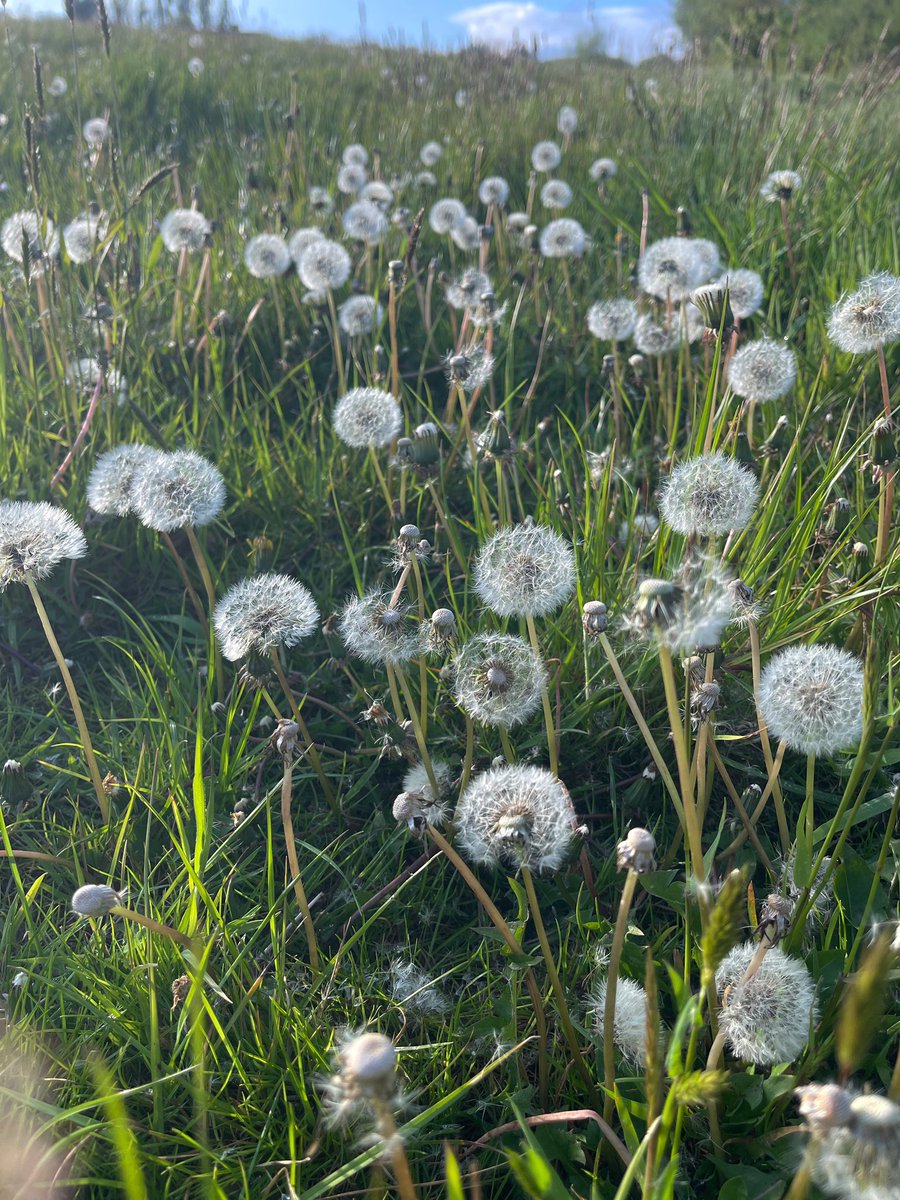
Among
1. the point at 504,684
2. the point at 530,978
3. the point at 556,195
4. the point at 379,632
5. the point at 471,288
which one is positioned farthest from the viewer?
the point at 556,195

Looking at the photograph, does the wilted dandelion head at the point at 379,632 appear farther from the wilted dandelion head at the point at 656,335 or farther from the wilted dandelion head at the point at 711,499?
the wilted dandelion head at the point at 656,335

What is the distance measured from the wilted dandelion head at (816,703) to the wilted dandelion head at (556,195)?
3554mm

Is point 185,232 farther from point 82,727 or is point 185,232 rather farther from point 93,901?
point 93,901

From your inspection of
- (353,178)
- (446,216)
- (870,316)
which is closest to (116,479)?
(870,316)

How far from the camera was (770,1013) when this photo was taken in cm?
126

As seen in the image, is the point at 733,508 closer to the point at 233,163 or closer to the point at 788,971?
the point at 788,971

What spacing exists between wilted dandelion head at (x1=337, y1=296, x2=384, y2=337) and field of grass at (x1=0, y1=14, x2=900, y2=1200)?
63mm

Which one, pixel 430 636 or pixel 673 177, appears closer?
pixel 430 636

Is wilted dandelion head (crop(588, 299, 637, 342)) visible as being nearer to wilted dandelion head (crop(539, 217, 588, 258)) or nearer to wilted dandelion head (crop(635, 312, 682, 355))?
wilted dandelion head (crop(635, 312, 682, 355))

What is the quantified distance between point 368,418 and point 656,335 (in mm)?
1125

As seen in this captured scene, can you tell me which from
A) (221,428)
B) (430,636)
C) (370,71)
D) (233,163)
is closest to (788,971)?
(430,636)

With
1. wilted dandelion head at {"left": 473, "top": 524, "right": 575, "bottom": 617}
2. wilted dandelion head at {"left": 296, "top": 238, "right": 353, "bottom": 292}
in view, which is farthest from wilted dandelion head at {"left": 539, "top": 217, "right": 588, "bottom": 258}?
wilted dandelion head at {"left": 473, "top": 524, "right": 575, "bottom": 617}

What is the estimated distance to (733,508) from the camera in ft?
5.94

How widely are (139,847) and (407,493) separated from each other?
136 centimetres
